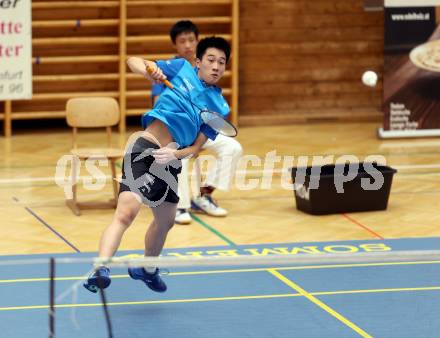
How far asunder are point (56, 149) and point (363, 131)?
4511 millimetres

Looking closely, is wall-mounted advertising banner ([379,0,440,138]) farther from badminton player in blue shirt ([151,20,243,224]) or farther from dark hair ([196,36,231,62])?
dark hair ([196,36,231,62])

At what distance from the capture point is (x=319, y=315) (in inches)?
290

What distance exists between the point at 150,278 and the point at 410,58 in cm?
770

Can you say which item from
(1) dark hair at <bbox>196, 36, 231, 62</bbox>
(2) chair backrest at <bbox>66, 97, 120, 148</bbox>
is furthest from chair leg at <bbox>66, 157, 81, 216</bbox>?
(1) dark hair at <bbox>196, 36, 231, 62</bbox>

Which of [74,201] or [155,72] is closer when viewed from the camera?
[155,72]

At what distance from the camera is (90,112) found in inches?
436

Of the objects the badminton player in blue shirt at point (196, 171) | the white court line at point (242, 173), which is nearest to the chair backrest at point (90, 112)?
the badminton player in blue shirt at point (196, 171)

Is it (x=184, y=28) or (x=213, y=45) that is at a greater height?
(x=184, y=28)

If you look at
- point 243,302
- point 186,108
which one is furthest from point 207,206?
point 186,108

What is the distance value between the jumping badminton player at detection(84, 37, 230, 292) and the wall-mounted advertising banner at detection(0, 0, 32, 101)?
620cm

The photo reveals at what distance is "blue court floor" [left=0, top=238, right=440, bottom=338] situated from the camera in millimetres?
7051

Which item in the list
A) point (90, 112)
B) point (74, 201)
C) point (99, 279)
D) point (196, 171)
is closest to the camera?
point (99, 279)

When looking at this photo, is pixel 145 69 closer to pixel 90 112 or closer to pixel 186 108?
pixel 186 108

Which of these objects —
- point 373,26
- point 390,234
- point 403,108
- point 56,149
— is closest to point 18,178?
point 56,149
